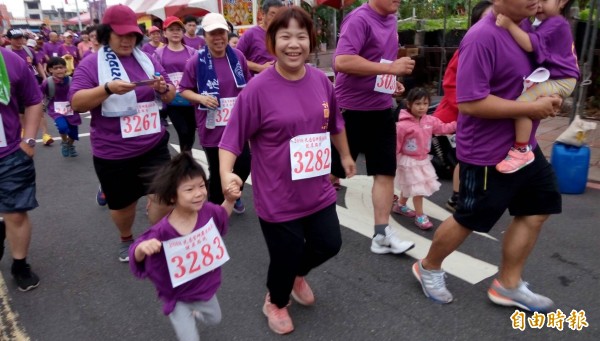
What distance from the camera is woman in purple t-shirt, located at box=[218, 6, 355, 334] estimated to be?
232cm

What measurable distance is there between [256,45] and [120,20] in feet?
6.44

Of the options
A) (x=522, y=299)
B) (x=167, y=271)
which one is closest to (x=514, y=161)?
(x=522, y=299)

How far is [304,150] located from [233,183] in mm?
438

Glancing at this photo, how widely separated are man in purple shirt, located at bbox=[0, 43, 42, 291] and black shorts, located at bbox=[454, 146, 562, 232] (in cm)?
272

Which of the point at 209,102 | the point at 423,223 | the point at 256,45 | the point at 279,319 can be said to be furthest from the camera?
the point at 256,45

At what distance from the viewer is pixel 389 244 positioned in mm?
3549

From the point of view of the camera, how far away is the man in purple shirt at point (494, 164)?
2.32m

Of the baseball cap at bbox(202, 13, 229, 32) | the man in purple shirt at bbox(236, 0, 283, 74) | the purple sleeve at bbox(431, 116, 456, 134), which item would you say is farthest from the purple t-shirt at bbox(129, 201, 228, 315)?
the man in purple shirt at bbox(236, 0, 283, 74)

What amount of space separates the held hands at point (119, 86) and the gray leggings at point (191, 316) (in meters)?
1.41

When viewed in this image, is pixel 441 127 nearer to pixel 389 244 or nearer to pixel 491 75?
pixel 389 244

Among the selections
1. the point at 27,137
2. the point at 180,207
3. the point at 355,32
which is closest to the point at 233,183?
the point at 180,207

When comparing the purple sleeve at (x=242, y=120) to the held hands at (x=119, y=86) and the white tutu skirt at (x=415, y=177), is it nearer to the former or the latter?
the held hands at (x=119, y=86)

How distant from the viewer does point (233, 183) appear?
213cm

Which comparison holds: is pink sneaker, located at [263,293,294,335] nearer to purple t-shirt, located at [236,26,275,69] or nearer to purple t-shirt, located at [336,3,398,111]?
purple t-shirt, located at [336,3,398,111]
